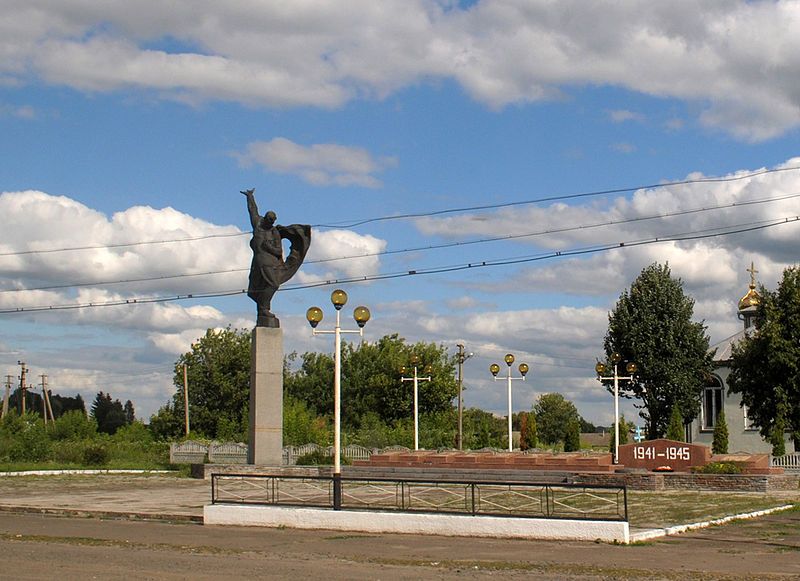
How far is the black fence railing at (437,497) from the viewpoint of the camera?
16.9 metres

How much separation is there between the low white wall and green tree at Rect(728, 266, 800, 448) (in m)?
29.2

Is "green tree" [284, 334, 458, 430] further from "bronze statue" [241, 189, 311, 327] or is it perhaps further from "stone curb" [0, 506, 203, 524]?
"stone curb" [0, 506, 203, 524]

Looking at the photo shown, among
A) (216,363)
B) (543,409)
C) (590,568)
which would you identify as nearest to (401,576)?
(590,568)

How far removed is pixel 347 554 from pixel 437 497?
4370mm

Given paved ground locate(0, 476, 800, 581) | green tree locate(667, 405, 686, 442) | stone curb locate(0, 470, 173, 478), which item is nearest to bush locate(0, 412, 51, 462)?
stone curb locate(0, 470, 173, 478)

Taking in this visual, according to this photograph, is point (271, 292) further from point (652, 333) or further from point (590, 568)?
point (652, 333)

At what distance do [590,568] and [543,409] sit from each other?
101177 mm

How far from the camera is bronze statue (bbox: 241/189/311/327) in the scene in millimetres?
31125

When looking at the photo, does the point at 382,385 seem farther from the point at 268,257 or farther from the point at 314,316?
the point at 314,316

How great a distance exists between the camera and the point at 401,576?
1221 centimetres

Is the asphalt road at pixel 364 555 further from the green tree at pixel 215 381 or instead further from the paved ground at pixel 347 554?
the green tree at pixel 215 381

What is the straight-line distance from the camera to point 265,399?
30.0 m

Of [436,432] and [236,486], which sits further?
[436,432]

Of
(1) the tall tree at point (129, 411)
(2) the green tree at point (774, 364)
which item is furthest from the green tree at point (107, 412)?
(2) the green tree at point (774, 364)
